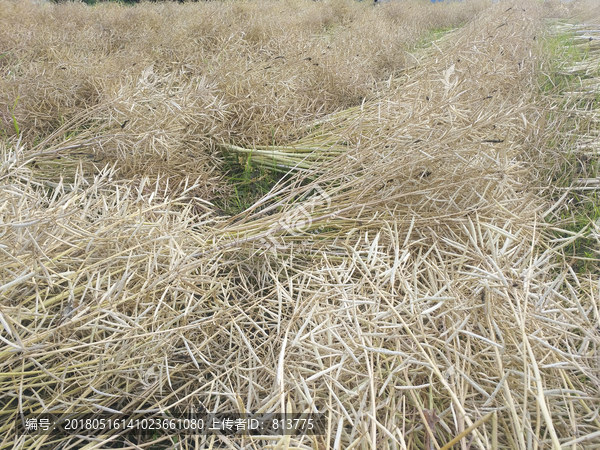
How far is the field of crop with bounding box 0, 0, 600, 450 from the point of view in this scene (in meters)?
0.91

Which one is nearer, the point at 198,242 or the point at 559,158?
the point at 198,242

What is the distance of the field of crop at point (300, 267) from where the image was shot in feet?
2.99

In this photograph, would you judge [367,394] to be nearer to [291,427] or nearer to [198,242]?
[291,427]

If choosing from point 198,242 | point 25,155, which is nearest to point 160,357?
point 198,242

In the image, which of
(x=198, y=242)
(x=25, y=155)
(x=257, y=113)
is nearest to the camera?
(x=198, y=242)

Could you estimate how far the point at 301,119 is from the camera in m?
2.41

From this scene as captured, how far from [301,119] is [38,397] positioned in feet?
6.53

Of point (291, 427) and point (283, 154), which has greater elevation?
point (283, 154)

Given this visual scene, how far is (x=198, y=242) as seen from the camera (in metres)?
1.40

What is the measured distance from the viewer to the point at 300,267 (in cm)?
141

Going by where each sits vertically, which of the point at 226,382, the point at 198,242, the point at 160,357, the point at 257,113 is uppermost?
the point at 257,113

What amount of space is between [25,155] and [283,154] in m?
1.26

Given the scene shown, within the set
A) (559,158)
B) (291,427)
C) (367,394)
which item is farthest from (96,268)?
(559,158)

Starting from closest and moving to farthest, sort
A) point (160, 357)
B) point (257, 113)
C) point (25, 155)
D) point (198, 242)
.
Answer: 1. point (160, 357)
2. point (198, 242)
3. point (25, 155)
4. point (257, 113)
